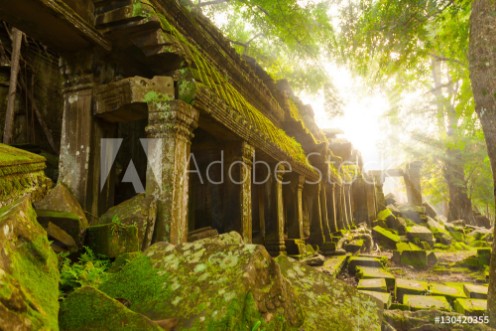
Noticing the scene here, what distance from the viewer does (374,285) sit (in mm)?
6191

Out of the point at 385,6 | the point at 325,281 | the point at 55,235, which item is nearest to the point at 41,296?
the point at 55,235

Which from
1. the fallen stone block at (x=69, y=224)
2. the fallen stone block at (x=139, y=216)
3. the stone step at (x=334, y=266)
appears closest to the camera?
the fallen stone block at (x=69, y=224)

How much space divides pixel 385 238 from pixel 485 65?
35.7ft

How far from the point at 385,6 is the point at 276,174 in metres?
4.45

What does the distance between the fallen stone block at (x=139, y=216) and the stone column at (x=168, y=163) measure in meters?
0.15

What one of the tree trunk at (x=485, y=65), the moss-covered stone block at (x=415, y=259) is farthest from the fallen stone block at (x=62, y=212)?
the moss-covered stone block at (x=415, y=259)

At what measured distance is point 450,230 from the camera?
17.6 metres

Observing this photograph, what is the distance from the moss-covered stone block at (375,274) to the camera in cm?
673

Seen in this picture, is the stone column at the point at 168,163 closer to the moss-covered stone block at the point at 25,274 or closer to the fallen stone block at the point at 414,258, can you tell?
the moss-covered stone block at the point at 25,274

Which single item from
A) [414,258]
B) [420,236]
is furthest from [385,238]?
[414,258]

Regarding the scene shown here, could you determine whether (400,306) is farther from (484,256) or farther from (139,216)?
(484,256)

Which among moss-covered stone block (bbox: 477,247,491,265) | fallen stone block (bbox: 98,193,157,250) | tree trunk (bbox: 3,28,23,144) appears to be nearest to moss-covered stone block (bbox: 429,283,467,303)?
moss-covered stone block (bbox: 477,247,491,265)

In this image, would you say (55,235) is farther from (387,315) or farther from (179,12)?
(179,12)

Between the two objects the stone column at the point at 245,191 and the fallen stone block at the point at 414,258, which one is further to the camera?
the fallen stone block at the point at 414,258
